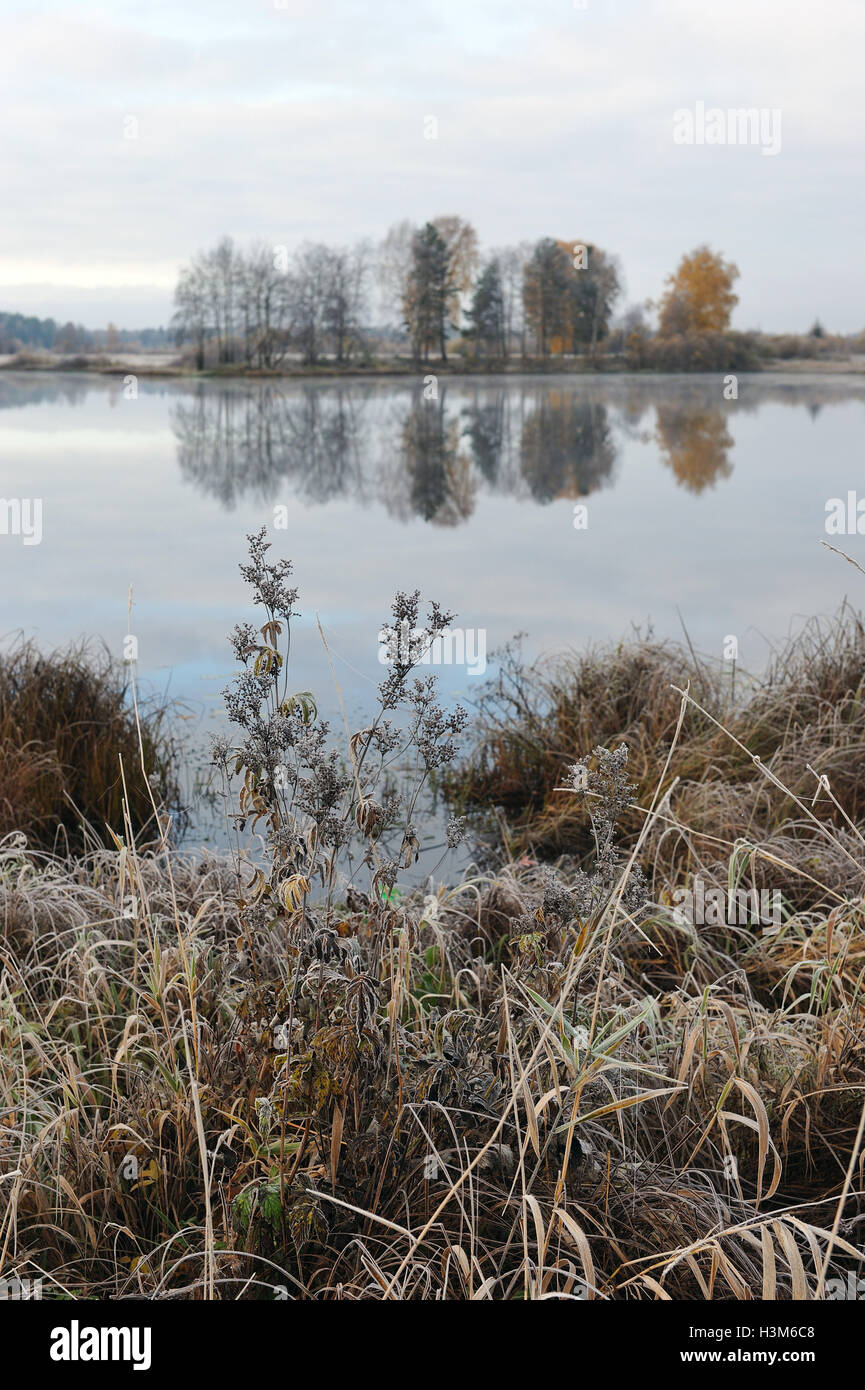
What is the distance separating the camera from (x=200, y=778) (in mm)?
5812

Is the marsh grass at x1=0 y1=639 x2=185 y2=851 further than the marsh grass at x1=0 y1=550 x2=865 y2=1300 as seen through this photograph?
A: Yes

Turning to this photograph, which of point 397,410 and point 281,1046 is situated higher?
point 397,410

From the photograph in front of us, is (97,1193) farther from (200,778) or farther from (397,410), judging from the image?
(397,410)

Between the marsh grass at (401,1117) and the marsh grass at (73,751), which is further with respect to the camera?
the marsh grass at (73,751)

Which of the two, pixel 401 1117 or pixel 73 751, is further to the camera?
pixel 73 751

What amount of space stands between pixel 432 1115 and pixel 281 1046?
1.19 ft

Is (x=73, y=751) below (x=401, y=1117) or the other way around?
the other way around

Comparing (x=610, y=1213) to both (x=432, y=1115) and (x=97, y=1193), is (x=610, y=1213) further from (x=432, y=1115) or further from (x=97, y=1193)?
(x=97, y=1193)

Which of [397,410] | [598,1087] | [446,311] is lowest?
[598,1087]

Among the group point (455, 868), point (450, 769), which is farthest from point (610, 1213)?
point (450, 769)

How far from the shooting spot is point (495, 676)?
642 centimetres

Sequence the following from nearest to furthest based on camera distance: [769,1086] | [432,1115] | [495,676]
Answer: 1. [432,1115]
2. [769,1086]
3. [495,676]

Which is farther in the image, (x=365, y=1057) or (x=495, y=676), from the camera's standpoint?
(x=495, y=676)
